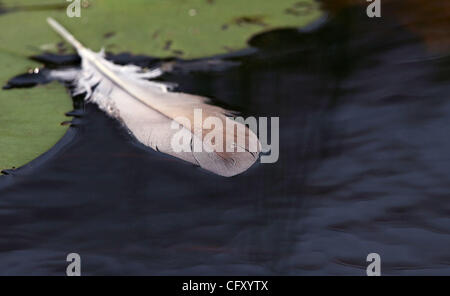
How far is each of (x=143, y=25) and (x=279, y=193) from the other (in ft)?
3.19

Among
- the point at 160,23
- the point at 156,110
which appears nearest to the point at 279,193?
the point at 156,110

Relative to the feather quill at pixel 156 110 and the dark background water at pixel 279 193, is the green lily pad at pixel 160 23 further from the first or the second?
the dark background water at pixel 279 193

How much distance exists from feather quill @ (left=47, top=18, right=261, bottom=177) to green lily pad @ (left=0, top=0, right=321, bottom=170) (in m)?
0.07

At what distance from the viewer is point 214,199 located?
1.29m

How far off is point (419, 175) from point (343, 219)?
0.23 meters

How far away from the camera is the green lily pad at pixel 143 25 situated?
1.89 metres

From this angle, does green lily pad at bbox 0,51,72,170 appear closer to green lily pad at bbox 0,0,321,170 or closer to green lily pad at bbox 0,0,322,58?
green lily pad at bbox 0,0,321,170

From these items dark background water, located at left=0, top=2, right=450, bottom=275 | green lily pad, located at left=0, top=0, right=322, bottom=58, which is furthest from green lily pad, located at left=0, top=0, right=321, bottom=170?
dark background water, located at left=0, top=2, right=450, bottom=275

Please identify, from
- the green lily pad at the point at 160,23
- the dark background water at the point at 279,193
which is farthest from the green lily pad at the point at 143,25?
the dark background water at the point at 279,193

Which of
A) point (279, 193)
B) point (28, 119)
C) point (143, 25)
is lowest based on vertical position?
point (279, 193)

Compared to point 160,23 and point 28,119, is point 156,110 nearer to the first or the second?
point 28,119

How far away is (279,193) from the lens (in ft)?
4.26

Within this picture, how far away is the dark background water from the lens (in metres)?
1.15
